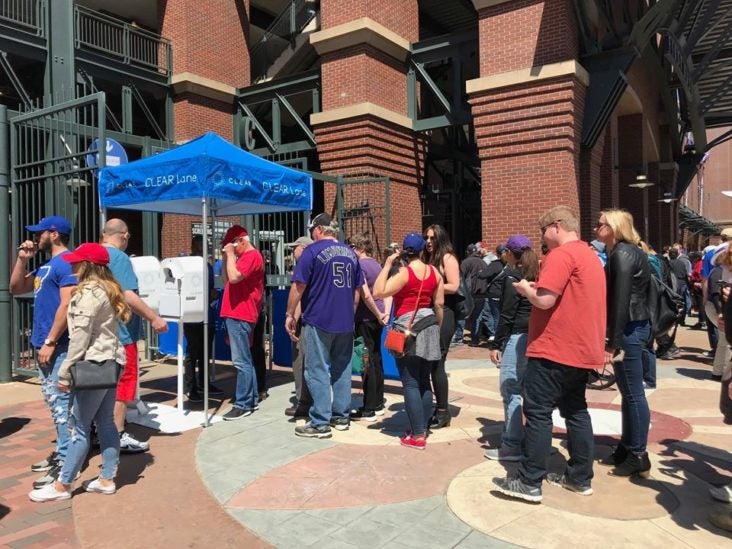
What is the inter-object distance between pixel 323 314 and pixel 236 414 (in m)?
1.58

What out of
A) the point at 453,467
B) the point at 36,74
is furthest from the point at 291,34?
the point at 453,467

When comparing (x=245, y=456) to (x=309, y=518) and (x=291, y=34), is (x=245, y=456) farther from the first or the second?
(x=291, y=34)

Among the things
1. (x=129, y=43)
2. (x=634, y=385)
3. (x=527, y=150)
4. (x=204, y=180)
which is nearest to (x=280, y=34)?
(x=129, y=43)

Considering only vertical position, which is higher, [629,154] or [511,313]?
[629,154]

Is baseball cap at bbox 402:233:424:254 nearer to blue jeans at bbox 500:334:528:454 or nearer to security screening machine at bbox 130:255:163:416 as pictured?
blue jeans at bbox 500:334:528:454

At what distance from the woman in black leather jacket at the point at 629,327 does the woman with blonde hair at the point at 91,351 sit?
330 centimetres

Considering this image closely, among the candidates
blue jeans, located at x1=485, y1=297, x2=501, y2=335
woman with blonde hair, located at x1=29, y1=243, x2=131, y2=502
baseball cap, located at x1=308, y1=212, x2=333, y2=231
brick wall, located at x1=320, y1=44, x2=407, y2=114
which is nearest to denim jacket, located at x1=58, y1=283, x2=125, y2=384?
woman with blonde hair, located at x1=29, y1=243, x2=131, y2=502

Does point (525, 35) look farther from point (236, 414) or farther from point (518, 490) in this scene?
point (518, 490)

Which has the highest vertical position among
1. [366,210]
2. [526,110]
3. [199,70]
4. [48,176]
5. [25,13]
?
[25,13]

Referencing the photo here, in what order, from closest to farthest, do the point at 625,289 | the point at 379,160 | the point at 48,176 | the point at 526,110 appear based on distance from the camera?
the point at 625,289, the point at 48,176, the point at 526,110, the point at 379,160

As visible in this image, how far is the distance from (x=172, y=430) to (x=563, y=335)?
365 cm

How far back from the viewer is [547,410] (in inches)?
138

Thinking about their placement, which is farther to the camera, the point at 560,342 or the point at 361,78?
the point at 361,78

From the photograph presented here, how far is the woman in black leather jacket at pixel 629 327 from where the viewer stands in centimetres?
386
